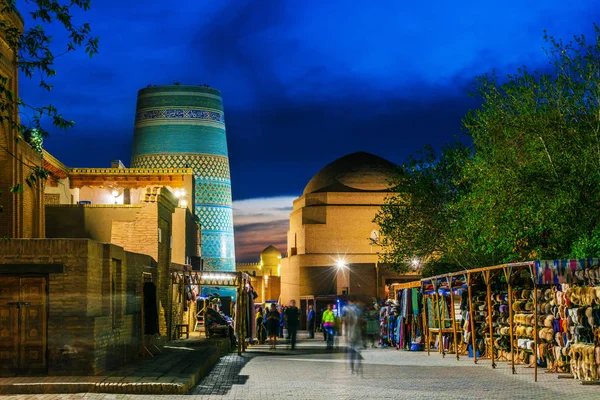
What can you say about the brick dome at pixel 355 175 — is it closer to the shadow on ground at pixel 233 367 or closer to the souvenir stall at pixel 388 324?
the souvenir stall at pixel 388 324

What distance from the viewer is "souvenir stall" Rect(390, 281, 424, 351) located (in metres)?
25.3

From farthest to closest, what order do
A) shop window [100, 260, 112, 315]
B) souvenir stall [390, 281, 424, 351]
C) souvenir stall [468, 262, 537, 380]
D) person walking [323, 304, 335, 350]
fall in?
person walking [323, 304, 335, 350], souvenir stall [390, 281, 424, 351], souvenir stall [468, 262, 537, 380], shop window [100, 260, 112, 315]

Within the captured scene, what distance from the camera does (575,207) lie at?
19.6 metres

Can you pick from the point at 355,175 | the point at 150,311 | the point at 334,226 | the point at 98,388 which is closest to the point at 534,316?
the point at 98,388

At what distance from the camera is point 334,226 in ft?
190

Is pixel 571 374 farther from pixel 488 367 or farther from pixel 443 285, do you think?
pixel 443 285

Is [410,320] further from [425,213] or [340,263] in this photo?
[340,263]

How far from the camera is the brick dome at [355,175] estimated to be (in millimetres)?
58781

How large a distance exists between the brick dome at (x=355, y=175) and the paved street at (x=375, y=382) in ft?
124

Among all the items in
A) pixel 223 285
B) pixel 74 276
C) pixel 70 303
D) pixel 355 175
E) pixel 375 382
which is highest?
pixel 355 175

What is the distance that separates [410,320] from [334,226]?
32227 mm

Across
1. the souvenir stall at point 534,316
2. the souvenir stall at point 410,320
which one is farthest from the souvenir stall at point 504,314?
the souvenir stall at point 410,320

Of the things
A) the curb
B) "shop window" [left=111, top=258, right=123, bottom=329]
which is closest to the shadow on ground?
the curb

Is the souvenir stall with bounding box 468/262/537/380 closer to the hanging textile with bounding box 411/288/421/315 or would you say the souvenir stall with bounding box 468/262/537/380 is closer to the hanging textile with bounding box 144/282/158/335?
the hanging textile with bounding box 411/288/421/315
